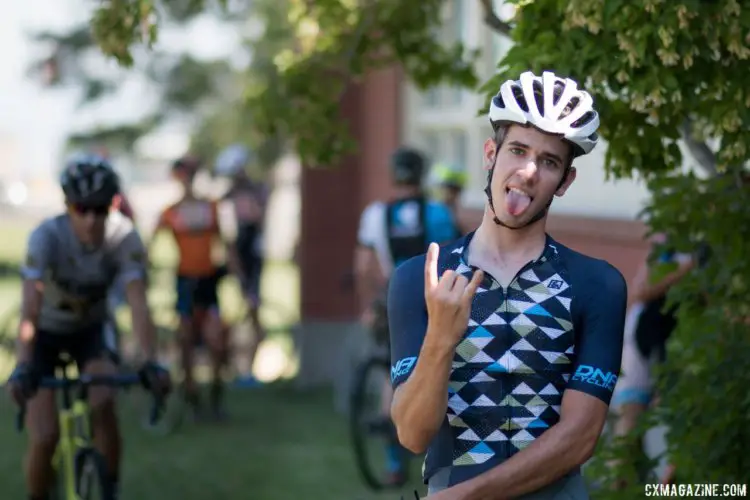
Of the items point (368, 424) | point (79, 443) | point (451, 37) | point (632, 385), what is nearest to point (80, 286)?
point (79, 443)

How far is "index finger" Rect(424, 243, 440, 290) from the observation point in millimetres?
3266

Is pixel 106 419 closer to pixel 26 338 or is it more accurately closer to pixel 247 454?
pixel 26 338

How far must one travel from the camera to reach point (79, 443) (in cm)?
734

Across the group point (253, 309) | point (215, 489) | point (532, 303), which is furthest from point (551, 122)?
point (253, 309)

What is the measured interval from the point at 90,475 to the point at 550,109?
425cm

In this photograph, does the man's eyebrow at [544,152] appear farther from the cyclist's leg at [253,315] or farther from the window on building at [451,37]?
the cyclist's leg at [253,315]

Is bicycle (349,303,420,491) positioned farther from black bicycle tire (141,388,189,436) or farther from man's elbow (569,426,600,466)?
man's elbow (569,426,600,466)

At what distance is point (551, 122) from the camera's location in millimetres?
3482

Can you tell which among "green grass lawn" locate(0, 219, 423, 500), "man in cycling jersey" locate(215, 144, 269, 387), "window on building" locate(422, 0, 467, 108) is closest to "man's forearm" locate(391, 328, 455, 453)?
"green grass lawn" locate(0, 219, 423, 500)

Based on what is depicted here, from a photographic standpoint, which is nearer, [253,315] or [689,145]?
[689,145]

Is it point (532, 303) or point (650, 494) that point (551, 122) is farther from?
point (650, 494)

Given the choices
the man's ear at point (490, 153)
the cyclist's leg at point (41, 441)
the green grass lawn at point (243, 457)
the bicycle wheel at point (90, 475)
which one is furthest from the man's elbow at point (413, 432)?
the green grass lawn at point (243, 457)

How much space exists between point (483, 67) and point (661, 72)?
28.0 feet

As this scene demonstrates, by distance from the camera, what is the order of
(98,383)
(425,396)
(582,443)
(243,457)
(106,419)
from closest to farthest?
(425,396), (582,443), (98,383), (106,419), (243,457)
